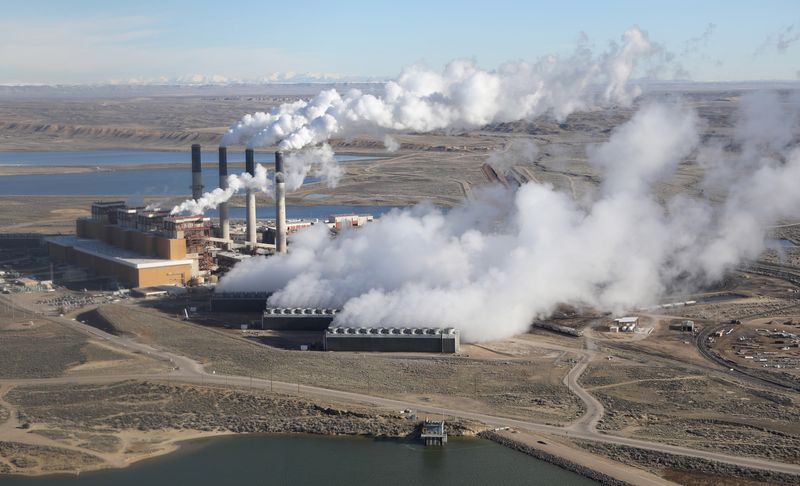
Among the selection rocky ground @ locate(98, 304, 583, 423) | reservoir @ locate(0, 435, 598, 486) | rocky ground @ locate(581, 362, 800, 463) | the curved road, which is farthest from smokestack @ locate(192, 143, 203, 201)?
reservoir @ locate(0, 435, 598, 486)

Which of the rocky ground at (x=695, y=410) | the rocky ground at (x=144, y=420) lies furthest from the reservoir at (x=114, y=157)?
the rocky ground at (x=695, y=410)

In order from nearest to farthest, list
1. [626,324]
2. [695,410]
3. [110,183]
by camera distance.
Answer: [695,410] < [626,324] < [110,183]

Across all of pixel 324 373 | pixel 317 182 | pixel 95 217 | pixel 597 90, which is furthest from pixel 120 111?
pixel 324 373

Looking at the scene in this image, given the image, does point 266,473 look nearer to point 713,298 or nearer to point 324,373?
point 324,373

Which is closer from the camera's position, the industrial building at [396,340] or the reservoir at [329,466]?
the reservoir at [329,466]

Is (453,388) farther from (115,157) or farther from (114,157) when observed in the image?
(114,157)

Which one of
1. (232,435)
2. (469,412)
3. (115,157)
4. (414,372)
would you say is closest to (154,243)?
(414,372)

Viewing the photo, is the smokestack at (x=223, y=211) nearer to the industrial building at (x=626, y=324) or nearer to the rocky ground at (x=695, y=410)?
the industrial building at (x=626, y=324)
